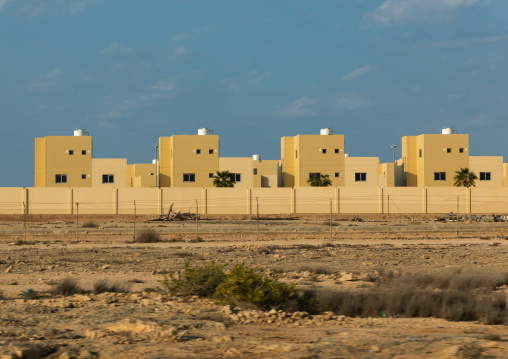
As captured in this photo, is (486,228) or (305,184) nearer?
(486,228)

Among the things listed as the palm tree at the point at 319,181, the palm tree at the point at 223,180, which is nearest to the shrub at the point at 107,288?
the palm tree at the point at 223,180

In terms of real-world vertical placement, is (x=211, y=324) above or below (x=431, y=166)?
below

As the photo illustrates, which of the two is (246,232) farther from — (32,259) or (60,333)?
(60,333)

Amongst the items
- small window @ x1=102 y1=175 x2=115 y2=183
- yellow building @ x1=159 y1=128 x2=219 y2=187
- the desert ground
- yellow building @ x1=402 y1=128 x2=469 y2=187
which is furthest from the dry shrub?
small window @ x1=102 y1=175 x2=115 y2=183

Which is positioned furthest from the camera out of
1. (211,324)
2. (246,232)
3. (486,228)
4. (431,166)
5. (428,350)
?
(431,166)

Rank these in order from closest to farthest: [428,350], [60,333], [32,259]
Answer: [428,350]
[60,333]
[32,259]

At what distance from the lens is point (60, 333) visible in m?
9.10

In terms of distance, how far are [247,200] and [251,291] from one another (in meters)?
48.4

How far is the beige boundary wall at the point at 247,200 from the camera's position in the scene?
5785cm

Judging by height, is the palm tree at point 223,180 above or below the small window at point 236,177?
below

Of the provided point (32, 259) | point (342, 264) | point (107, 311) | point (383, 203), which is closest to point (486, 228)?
point (383, 203)

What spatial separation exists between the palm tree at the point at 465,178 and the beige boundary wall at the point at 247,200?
582 cm

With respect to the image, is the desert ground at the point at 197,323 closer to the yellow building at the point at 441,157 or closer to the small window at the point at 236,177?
the yellow building at the point at 441,157

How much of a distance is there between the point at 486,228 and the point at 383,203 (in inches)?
692
